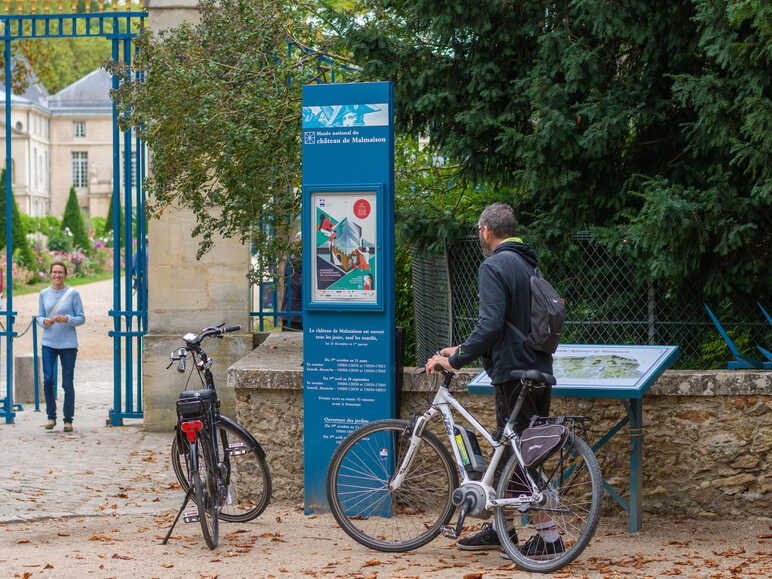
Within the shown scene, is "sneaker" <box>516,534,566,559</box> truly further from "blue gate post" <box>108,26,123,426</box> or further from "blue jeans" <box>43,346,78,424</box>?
"blue jeans" <box>43,346,78,424</box>

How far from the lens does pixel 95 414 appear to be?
449 inches

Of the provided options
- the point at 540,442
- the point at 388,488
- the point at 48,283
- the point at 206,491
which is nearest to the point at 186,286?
the point at 206,491

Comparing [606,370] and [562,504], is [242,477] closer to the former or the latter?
[562,504]

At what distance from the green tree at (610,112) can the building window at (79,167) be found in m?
69.1

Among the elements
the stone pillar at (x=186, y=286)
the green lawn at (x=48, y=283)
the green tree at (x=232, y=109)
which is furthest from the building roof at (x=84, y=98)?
the green tree at (x=232, y=109)

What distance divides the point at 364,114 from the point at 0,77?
7.07 m

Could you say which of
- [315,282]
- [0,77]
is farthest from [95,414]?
[315,282]

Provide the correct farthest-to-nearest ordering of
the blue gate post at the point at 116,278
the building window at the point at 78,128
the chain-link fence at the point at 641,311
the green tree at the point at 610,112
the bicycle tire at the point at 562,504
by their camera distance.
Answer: the building window at the point at 78,128, the blue gate post at the point at 116,278, the chain-link fence at the point at 641,311, the green tree at the point at 610,112, the bicycle tire at the point at 562,504

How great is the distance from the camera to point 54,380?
408 inches

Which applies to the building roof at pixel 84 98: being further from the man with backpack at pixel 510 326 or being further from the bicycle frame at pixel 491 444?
the man with backpack at pixel 510 326

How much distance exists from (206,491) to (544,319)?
2130mm

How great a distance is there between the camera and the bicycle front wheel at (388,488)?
556 cm

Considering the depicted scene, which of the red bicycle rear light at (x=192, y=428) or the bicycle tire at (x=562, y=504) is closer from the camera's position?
the bicycle tire at (x=562, y=504)

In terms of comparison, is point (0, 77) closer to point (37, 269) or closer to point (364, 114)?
point (364, 114)
